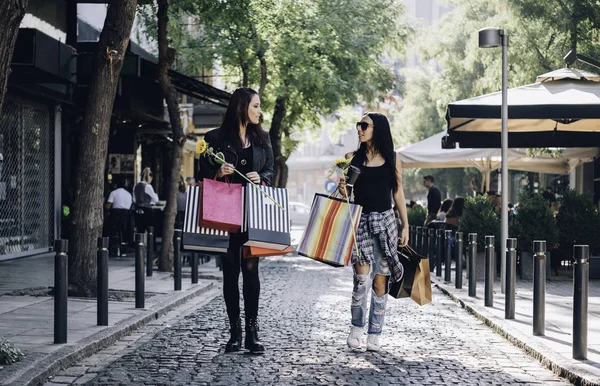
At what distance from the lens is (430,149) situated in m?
20.3

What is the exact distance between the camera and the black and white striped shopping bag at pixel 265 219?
274 inches

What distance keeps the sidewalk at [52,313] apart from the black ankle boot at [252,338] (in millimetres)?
1293

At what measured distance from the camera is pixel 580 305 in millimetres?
7230

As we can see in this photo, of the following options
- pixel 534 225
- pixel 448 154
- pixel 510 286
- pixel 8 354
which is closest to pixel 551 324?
pixel 510 286

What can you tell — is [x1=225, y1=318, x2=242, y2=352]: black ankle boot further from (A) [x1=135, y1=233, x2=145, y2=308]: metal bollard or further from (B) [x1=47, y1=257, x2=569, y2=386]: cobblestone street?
(A) [x1=135, y1=233, x2=145, y2=308]: metal bollard

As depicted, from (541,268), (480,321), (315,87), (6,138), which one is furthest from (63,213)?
(541,268)

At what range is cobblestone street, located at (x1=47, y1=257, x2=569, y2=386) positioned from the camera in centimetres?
657

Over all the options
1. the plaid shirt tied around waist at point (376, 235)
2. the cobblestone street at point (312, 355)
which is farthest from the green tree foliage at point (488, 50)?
the plaid shirt tied around waist at point (376, 235)

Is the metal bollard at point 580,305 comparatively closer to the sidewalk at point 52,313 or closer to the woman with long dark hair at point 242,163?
Result: the woman with long dark hair at point 242,163

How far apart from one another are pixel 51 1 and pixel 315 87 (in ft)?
25.6

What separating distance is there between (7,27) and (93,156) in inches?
189

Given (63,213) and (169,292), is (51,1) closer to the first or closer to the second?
(63,213)

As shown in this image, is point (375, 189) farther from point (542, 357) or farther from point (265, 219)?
point (542, 357)

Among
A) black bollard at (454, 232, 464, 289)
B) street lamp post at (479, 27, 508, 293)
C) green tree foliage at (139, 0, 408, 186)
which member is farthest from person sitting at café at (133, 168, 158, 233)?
street lamp post at (479, 27, 508, 293)
